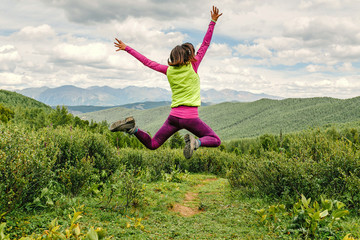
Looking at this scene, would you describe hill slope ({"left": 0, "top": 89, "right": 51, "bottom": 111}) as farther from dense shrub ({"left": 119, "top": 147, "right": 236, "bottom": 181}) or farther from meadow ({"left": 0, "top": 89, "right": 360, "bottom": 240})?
meadow ({"left": 0, "top": 89, "right": 360, "bottom": 240})

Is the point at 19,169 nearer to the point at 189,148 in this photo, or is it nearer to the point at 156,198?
the point at 189,148

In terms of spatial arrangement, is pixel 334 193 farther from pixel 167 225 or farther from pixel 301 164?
pixel 167 225

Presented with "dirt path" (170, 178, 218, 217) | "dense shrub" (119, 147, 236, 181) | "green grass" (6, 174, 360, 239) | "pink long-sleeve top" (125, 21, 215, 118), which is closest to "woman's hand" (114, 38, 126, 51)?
"pink long-sleeve top" (125, 21, 215, 118)

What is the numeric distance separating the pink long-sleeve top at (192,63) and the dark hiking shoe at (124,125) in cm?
75

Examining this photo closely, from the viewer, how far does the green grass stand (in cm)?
499

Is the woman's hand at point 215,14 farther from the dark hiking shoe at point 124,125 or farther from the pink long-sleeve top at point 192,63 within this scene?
the dark hiking shoe at point 124,125

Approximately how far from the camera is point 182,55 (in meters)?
4.50

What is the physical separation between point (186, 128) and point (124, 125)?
110 centimetres

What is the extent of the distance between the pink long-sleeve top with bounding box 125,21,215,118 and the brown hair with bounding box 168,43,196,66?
17 cm

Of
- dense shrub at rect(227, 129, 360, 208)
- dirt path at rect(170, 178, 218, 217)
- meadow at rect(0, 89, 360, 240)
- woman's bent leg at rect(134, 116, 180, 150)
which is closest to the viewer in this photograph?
woman's bent leg at rect(134, 116, 180, 150)

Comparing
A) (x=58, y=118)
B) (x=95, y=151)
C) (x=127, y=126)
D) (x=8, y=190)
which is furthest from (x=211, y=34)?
(x=58, y=118)

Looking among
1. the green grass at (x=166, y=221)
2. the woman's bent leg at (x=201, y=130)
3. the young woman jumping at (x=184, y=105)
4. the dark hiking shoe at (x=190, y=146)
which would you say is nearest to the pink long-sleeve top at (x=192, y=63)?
the young woman jumping at (x=184, y=105)

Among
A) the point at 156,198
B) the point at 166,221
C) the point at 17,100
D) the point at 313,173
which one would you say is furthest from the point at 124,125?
the point at 17,100

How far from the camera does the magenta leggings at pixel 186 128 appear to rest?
180 inches
